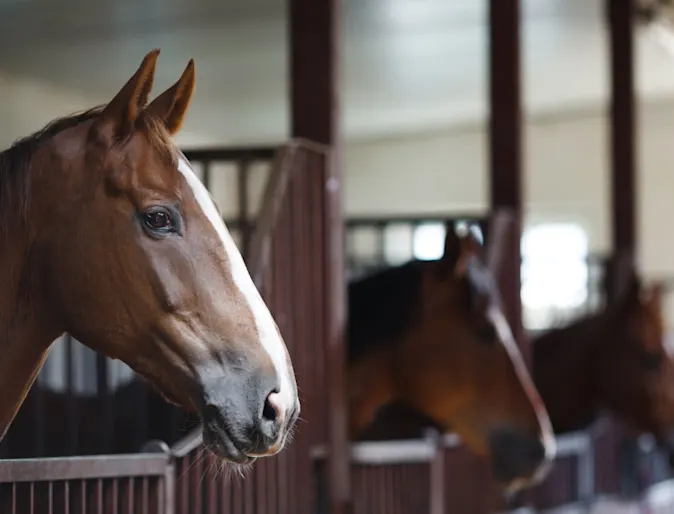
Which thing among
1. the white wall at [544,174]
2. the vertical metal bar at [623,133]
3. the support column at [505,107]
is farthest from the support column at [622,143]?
the white wall at [544,174]

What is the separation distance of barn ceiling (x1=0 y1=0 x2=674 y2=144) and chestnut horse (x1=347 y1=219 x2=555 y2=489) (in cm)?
98

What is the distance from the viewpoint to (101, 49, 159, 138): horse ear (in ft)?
4.58

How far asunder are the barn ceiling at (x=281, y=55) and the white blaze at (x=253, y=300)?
2.66ft

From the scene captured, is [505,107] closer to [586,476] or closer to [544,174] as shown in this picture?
[586,476]

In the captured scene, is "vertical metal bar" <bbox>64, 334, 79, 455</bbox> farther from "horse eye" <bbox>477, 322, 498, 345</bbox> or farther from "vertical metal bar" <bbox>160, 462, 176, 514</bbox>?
"horse eye" <bbox>477, 322, 498, 345</bbox>

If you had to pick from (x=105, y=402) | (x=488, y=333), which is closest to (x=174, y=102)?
(x=105, y=402)

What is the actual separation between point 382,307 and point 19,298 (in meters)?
1.76

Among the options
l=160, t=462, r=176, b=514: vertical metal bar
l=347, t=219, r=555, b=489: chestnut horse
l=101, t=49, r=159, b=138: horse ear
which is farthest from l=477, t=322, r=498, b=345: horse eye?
l=101, t=49, r=159, b=138: horse ear

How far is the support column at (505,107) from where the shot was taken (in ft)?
12.0

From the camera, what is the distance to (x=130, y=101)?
142 centimetres

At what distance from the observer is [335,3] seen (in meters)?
2.57

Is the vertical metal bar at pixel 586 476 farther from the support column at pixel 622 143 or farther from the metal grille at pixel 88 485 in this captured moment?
the metal grille at pixel 88 485

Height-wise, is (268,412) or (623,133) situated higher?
(623,133)

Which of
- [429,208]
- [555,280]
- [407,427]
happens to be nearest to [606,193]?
[555,280]
